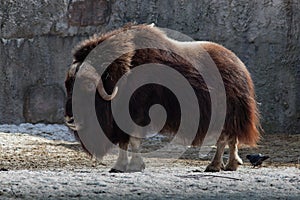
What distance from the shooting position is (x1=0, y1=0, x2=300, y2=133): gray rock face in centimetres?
827

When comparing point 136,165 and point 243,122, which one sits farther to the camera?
point 243,122

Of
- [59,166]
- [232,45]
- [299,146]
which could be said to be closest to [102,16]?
[232,45]

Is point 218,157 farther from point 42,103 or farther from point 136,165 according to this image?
point 42,103

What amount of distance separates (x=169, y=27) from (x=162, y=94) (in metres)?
3.75

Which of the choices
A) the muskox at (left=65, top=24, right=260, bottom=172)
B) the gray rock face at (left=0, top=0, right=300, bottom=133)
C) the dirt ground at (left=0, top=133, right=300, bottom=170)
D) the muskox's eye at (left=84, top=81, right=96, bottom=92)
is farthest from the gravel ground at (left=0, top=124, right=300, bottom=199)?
the gray rock face at (left=0, top=0, right=300, bottom=133)

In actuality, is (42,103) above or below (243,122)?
below

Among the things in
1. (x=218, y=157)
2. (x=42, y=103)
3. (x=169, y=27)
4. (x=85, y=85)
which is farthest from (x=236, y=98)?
(x=42, y=103)

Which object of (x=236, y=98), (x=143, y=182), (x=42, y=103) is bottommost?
(x=42, y=103)

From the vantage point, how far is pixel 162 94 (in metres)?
4.75

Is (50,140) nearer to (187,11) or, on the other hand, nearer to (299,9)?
(187,11)

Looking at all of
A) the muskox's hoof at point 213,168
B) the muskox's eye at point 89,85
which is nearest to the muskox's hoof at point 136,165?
the muskox's hoof at point 213,168

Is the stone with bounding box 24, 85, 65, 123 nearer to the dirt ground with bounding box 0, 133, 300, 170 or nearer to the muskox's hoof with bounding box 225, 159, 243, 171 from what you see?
the dirt ground with bounding box 0, 133, 300, 170

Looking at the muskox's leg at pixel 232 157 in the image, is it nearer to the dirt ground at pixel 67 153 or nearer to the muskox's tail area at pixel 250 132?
the muskox's tail area at pixel 250 132

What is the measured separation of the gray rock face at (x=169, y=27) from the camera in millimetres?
8273
